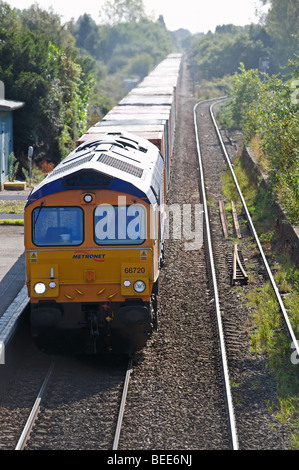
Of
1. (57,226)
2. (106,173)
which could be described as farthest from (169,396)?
(106,173)

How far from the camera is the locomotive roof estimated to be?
30.7 ft

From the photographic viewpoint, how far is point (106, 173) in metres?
9.34

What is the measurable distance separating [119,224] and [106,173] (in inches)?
32.0

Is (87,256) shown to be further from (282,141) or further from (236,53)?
(236,53)

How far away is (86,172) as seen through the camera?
30.6 feet

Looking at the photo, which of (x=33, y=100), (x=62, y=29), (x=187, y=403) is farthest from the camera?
(x=62, y=29)

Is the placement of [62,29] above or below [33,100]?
above

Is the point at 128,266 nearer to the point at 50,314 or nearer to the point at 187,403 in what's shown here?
the point at 50,314

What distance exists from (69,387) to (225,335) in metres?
3.03

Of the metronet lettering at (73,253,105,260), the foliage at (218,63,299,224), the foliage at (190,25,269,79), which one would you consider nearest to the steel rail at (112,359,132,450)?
the metronet lettering at (73,253,105,260)

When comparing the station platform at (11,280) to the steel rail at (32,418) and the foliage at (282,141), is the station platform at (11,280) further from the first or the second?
the foliage at (282,141)

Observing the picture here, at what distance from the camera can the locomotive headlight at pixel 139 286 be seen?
9.45 meters
